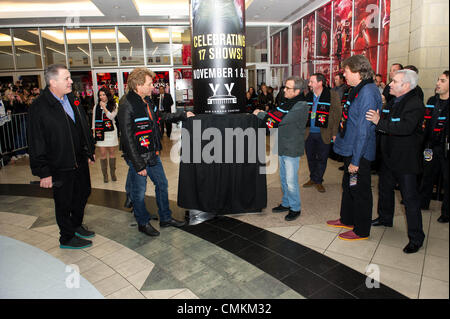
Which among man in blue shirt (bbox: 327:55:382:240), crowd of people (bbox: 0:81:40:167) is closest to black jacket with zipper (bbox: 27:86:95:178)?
man in blue shirt (bbox: 327:55:382:240)

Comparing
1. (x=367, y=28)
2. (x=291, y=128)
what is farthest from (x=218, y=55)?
(x=367, y=28)

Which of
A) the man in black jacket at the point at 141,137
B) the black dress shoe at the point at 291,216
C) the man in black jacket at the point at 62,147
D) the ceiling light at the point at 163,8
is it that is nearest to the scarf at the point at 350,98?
the black dress shoe at the point at 291,216

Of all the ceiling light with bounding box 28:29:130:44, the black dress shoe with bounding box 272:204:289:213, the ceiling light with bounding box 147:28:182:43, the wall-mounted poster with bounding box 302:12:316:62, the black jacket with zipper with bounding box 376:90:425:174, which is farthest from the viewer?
the ceiling light with bounding box 147:28:182:43

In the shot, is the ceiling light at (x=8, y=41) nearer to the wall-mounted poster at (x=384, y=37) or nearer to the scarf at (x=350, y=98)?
the wall-mounted poster at (x=384, y=37)

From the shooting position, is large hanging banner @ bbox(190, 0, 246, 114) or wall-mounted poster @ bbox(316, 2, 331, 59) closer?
large hanging banner @ bbox(190, 0, 246, 114)

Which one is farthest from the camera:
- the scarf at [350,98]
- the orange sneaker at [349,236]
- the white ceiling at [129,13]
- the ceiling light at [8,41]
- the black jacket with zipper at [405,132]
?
the ceiling light at [8,41]

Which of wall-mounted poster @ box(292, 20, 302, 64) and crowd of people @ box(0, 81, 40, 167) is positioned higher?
wall-mounted poster @ box(292, 20, 302, 64)

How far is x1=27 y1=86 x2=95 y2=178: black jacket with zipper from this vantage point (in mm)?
2732

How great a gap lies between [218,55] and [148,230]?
1.94m

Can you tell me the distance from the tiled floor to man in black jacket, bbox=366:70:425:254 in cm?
13

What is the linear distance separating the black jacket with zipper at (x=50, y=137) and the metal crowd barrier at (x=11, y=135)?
4.63 meters

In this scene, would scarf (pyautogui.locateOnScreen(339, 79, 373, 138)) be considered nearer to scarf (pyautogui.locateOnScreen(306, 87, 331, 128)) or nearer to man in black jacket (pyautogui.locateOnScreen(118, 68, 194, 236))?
scarf (pyautogui.locateOnScreen(306, 87, 331, 128))

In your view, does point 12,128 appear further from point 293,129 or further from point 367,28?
point 367,28

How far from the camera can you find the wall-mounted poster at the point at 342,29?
8.32 meters
